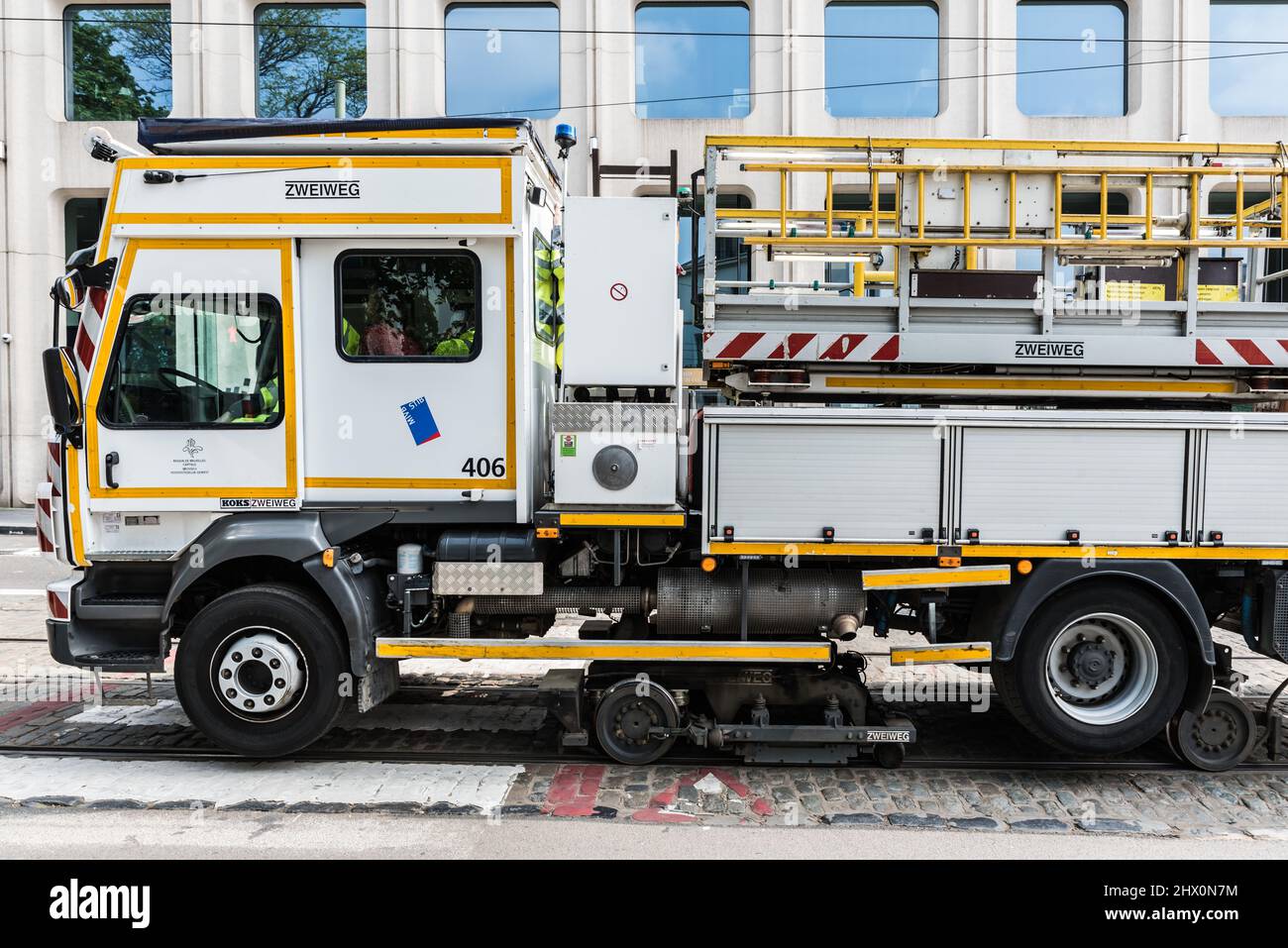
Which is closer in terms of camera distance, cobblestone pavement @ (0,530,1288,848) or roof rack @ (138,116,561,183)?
cobblestone pavement @ (0,530,1288,848)

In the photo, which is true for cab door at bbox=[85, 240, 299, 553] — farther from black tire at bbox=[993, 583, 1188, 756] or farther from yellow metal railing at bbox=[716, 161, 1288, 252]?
black tire at bbox=[993, 583, 1188, 756]

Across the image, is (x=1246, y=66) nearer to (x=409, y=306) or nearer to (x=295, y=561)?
(x=409, y=306)

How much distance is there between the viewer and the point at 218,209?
4680mm

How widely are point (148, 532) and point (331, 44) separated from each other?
569 inches

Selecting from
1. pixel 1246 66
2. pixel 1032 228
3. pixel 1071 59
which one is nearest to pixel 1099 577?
pixel 1032 228

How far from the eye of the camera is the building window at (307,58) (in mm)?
16125

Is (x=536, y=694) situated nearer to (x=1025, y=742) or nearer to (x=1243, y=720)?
(x=1025, y=742)

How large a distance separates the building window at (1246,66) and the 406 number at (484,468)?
16151 millimetres

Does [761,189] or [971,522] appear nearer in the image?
[971,522]

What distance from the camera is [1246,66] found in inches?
592

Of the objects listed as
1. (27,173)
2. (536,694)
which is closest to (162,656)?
(536,694)

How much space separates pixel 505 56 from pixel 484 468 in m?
13.6

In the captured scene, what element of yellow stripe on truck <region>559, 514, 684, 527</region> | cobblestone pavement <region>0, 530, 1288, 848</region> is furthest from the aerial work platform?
cobblestone pavement <region>0, 530, 1288, 848</region>

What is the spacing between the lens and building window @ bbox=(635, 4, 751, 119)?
15.7 meters
